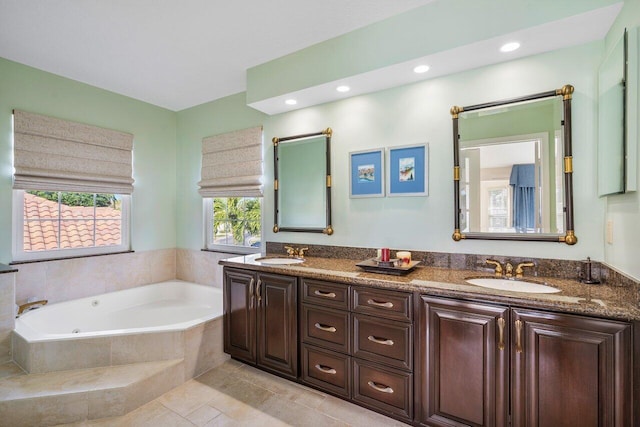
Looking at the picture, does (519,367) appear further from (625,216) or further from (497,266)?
(625,216)

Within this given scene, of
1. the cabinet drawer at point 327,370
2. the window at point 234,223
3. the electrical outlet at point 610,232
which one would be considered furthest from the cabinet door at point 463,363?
the window at point 234,223

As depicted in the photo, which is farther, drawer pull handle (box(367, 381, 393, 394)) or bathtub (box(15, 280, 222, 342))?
bathtub (box(15, 280, 222, 342))

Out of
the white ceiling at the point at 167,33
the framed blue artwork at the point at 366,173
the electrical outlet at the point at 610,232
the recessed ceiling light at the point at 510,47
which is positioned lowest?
the electrical outlet at the point at 610,232

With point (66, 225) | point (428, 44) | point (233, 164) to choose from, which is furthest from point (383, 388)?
point (66, 225)

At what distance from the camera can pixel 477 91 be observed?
6.86 ft

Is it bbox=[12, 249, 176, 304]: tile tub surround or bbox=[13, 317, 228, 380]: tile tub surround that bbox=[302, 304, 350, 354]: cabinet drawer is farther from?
bbox=[12, 249, 176, 304]: tile tub surround

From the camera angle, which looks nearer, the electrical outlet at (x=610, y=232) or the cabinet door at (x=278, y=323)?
the electrical outlet at (x=610, y=232)

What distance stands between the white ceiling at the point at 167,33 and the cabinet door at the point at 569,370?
Result: 6.44 feet

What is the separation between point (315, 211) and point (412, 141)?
104 cm

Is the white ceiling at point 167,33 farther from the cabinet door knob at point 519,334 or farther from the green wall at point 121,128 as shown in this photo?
the cabinet door knob at point 519,334

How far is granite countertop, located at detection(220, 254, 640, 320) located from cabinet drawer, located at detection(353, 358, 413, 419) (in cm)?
53

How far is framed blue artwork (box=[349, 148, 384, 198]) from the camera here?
2455mm

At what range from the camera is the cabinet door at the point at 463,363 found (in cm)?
152

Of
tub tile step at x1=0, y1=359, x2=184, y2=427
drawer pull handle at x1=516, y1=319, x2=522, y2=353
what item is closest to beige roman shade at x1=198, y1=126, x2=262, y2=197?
tub tile step at x1=0, y1=359, x2=184, y2=427
